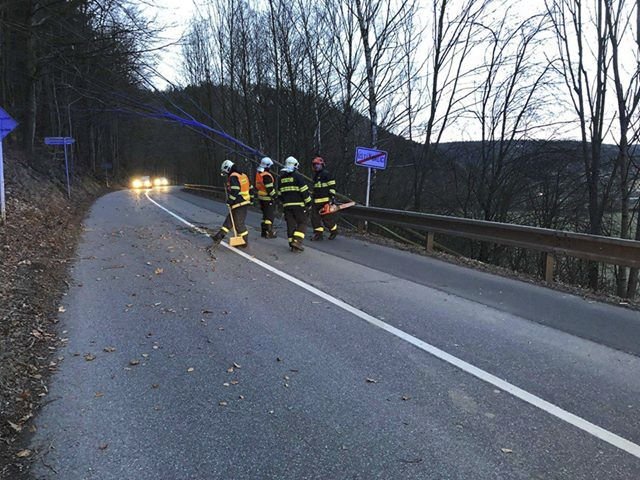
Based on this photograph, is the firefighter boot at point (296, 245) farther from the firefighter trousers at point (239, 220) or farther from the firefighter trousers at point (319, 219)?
the firefighter trousers at point (319, 219)

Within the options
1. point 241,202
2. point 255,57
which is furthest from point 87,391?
point 255,57

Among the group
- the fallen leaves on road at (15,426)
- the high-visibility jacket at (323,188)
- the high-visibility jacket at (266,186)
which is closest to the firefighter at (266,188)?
the high-visibility jacket at (266,186)

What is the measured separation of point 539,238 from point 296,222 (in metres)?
4.91

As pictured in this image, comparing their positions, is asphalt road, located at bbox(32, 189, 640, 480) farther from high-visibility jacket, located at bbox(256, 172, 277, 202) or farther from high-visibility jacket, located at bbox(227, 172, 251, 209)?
high-visibility jacket, located at bbox(256, 172, 277, 202)

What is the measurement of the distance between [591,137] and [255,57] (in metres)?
16.2

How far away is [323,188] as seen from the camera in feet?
39.9

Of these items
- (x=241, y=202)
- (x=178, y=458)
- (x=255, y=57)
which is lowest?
(x=178, y=458)

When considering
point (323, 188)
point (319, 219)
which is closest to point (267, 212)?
point (319, 219)

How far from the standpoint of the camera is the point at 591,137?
15141mm

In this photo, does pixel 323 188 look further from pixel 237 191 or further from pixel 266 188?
pixel 237 191

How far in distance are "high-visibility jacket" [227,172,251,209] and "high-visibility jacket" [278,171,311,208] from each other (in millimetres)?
804

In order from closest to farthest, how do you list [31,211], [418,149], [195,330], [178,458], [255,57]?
1. [178,458]
2. [195,330]
3. [31,211]
4. [418,149]
5. [255,57]

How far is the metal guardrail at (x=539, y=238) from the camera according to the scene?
739 cm

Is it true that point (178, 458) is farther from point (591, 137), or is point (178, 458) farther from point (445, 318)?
point (591, 137)
